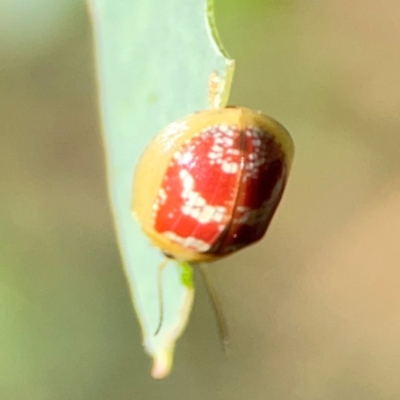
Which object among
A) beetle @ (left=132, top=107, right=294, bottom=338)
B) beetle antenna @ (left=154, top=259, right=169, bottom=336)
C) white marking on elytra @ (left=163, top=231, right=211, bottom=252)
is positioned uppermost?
beetle @ (left=132, top=107, right=294, bottom=338)

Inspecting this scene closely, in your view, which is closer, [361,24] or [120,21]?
[120,21]

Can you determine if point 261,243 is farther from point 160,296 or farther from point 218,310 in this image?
point 160,296

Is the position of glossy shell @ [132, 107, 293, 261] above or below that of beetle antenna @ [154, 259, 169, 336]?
above

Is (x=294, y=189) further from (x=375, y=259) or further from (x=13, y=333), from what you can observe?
(x=13, y=333)

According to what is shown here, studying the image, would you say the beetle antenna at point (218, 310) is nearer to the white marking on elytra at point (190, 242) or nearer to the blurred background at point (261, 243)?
the blurred background at point (261, 243)

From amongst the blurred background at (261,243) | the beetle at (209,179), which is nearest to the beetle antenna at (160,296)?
the beetle at (209,179)

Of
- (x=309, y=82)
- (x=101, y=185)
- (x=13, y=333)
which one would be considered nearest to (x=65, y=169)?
(x=101, y=185)

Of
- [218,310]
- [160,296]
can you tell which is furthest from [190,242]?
[218,310]

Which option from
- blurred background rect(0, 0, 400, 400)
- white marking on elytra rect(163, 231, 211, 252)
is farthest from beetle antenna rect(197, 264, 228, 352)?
white marking on elytra rect(163, 231, 211, 252)

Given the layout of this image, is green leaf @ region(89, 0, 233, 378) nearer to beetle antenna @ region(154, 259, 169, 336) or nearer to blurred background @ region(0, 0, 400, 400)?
beetle antenna @ region(154, 259, 169, 336)
